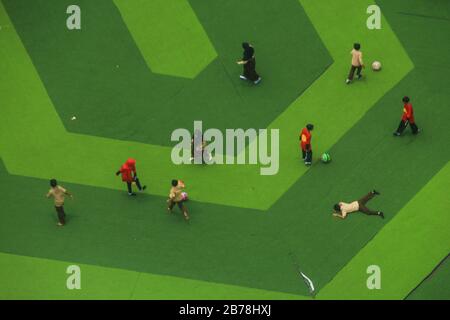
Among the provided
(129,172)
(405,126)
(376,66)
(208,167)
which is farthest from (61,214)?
(376,66)

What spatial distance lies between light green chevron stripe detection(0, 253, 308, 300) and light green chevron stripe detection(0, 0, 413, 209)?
2.78 m

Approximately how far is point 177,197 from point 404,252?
6431 millimetres

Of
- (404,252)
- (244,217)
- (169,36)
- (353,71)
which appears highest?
(169,36)

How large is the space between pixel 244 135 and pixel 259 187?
75.1 inches

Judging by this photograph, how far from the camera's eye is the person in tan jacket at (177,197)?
100ft

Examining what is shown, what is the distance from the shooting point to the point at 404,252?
30.4 meters

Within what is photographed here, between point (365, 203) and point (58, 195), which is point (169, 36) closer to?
point (58, 195)

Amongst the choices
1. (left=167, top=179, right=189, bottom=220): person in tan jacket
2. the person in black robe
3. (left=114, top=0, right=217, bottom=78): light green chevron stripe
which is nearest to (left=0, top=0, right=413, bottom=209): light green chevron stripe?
(left=167, top=179, right=189, bottom=220): person in tan jacket

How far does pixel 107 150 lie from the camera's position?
32.8 meters

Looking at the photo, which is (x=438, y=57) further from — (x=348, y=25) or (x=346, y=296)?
(x=346, y=296)

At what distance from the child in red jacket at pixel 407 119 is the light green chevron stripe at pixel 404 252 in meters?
1.99

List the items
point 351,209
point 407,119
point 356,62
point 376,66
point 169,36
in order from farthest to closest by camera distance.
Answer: point 169,36 < point 376,66 < point 356,62 < point 407,119 < point 351,209

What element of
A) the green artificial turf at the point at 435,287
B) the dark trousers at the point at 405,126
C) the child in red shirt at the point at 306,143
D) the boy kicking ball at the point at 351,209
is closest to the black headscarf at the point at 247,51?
the child in red shirt at the point at 306,143

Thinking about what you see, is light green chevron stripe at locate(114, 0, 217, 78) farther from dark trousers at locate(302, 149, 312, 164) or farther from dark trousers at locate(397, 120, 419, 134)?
dark trousers at locate(397, 120, 419, 134)
